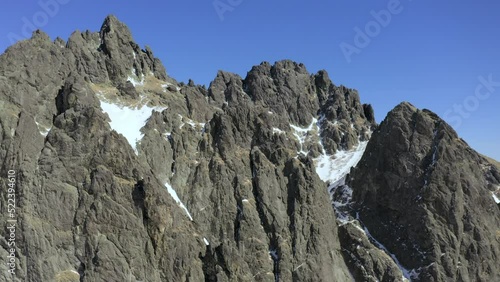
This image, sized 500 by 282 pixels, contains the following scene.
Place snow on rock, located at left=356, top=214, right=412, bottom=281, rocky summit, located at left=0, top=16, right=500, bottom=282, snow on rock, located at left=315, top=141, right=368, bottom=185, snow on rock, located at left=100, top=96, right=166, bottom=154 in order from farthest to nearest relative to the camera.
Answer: snow on rock, located at left=315, top=141, right=368, bottom=185
snow on rock, located at left=100, top=96, right=166, bottom=154
snow on rock, located at left=356, top=214, right=412, bottom=281
rocky summit, located at left=0, top=16, right=500, bottom=282

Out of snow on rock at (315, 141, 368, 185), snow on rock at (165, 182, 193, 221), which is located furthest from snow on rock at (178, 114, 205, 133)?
snow on rock at (315, 141, 368, 185)

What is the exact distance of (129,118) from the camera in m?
108

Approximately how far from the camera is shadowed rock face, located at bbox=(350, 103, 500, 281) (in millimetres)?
96812

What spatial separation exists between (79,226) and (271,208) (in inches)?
1549

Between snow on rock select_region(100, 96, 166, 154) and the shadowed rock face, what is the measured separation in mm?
56059

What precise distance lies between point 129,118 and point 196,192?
27.0m

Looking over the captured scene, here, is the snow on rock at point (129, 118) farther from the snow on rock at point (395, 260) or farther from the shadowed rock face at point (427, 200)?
the snow on rock at point (395, 260)

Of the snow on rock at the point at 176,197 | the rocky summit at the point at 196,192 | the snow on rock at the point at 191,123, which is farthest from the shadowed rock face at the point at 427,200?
the snow on rock at the point at 176,197

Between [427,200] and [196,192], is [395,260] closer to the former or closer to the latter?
[427,200]

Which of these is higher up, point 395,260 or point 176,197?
point 176,197

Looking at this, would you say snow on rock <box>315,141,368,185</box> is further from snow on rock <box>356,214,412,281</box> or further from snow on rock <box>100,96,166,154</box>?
snow on rock <box>100,96,166,154</box>

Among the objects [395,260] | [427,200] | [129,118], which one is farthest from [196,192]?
[427,200]

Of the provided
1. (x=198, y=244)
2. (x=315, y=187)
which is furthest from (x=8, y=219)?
(x=315, y=187)

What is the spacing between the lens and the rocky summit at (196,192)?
77.6 m
